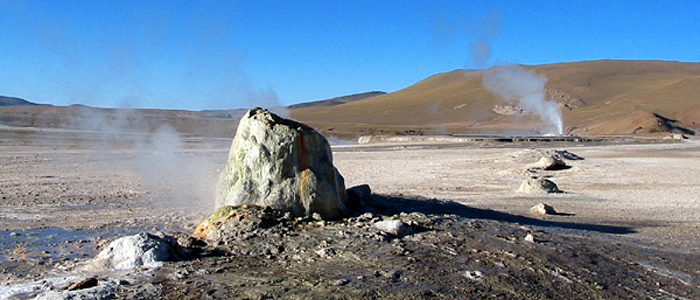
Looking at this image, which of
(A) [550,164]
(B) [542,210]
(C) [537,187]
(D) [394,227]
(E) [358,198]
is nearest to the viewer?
(D) [394,227]

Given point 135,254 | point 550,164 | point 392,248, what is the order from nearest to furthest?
point 135,254 → point 392,248 → point 550,164

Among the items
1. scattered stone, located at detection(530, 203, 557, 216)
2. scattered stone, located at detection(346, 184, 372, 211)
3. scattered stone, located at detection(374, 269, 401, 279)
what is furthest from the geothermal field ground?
scattered stone, located at detection(346, 184, 372, 211)

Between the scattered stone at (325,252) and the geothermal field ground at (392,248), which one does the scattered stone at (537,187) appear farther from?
the scattered stone at (325,252)

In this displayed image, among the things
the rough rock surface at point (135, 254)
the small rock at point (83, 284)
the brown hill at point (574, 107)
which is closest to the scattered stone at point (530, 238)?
the rough rock surface at point (135, 254)

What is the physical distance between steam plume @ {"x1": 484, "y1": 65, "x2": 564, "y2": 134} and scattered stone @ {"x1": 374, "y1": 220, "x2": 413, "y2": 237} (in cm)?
6583

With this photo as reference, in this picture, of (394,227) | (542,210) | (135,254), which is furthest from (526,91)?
(135,254)

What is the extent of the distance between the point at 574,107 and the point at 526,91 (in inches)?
755

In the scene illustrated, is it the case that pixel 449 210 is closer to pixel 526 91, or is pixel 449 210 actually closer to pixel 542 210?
pixel 542 210

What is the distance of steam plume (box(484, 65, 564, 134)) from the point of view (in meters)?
76.0

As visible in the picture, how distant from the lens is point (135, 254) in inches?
223

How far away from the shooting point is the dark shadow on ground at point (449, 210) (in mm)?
8703

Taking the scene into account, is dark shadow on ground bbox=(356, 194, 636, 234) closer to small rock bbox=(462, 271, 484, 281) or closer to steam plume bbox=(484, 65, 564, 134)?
small rock bbox=(462, 271, 484, 281)

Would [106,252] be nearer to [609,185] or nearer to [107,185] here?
[107,185]

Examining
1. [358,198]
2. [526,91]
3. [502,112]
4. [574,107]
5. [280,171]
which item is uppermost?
[526,91]
